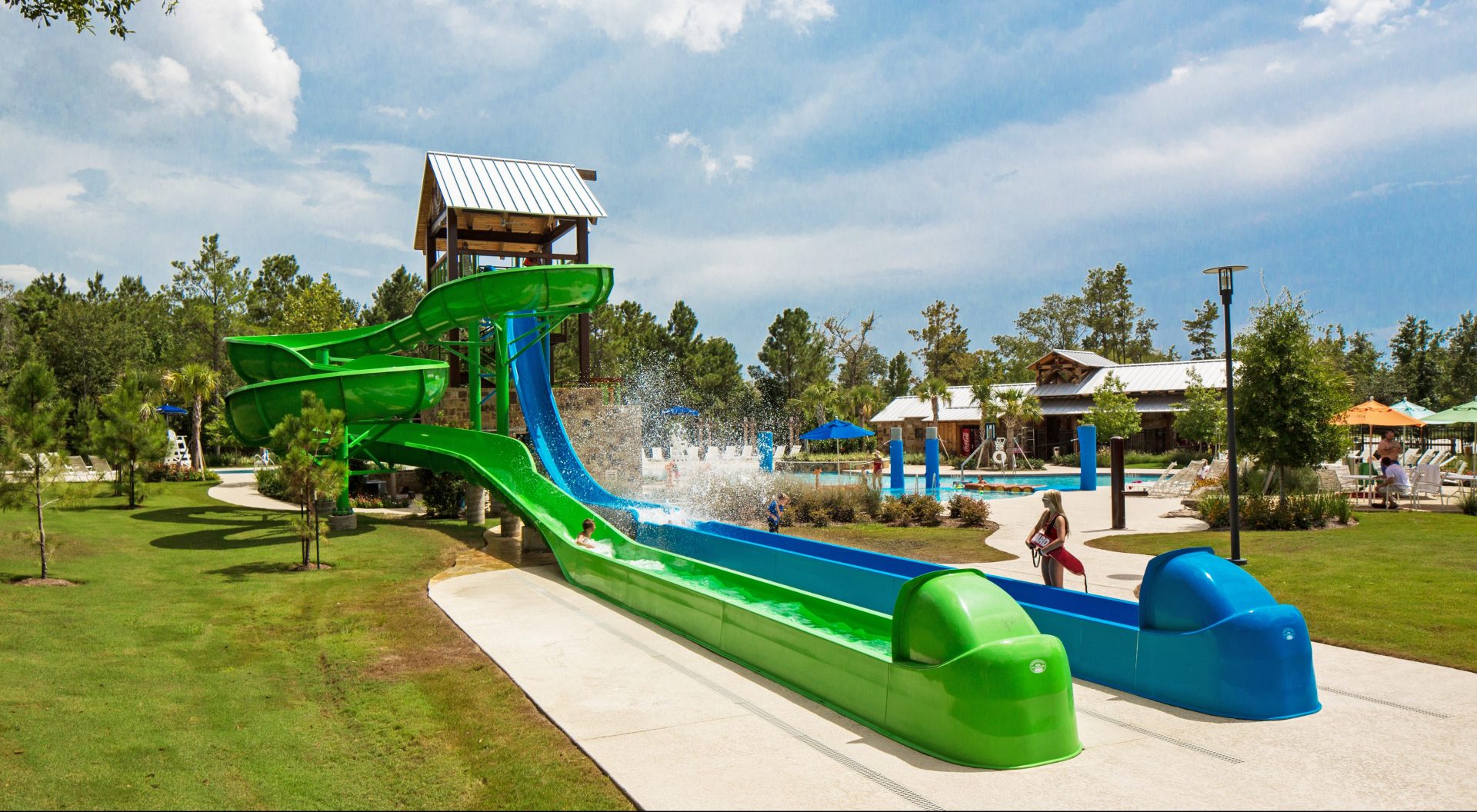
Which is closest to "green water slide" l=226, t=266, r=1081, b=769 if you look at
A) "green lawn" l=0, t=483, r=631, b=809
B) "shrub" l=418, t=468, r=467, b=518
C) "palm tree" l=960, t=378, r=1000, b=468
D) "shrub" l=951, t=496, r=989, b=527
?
"shrub" l=418, t=468, r=467, b=518

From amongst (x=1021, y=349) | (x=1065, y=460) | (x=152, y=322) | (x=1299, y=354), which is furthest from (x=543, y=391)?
(x=1021, y=349)

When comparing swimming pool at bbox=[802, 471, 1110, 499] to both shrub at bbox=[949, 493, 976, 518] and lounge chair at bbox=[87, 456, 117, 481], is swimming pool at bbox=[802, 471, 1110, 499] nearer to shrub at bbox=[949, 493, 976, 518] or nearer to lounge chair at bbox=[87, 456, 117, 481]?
shrub at bbox=[949, 493, 976, 518]

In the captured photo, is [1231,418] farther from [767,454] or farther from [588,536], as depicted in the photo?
[767,454]

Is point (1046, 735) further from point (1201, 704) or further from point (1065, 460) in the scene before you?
point (1065, 460)

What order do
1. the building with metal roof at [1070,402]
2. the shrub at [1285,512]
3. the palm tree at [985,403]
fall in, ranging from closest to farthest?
the shrub at [1285,512] < the palm tree at [985,403] < the building with metal roof at [1070,402]

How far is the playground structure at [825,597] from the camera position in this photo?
580 centimetres

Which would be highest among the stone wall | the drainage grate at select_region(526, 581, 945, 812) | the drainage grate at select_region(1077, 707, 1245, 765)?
the stone wall

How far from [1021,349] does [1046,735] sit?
7841 cm

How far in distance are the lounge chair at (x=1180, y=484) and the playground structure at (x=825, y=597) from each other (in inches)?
590

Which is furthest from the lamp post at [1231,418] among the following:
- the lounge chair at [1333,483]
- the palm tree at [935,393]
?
the palm tree at [935,393]

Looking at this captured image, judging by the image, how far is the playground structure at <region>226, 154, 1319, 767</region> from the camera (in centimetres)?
580

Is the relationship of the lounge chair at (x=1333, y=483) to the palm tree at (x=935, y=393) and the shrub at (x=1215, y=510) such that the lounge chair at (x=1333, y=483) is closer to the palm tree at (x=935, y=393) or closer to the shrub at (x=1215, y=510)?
the shrub at (x=1215, y=510)

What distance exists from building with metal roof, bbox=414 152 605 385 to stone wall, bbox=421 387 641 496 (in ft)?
3.29

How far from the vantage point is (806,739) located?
20.4 ft
